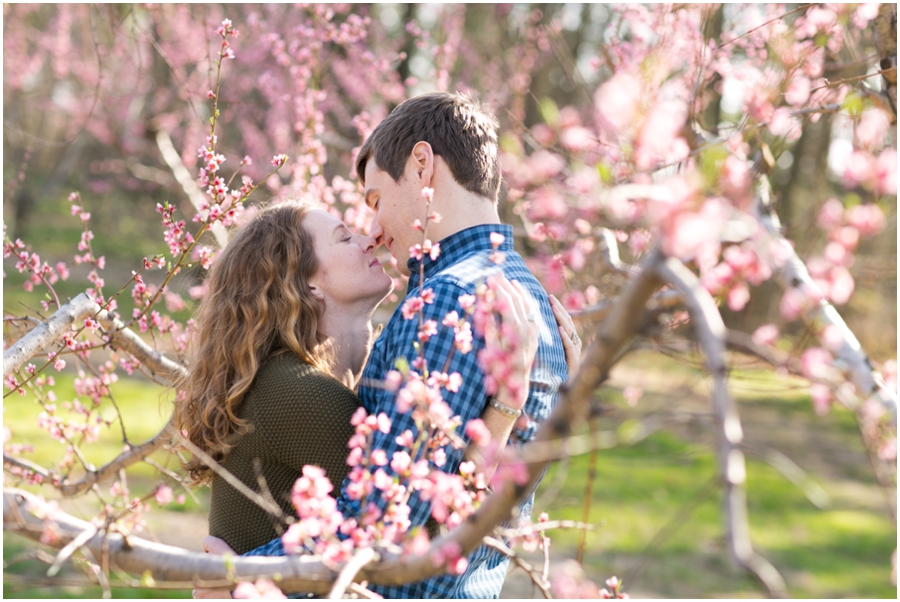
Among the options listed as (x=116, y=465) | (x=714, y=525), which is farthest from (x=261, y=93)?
(x=116, y=465)

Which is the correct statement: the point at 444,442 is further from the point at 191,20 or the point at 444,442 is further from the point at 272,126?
the point at 191,20

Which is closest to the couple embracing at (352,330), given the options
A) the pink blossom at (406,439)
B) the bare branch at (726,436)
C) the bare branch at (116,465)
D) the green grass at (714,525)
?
the pink blossom at (406,439)

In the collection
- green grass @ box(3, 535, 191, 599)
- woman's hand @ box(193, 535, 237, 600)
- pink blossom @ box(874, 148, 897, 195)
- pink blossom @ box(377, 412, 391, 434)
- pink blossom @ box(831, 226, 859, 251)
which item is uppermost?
pink blossom @ box(874, 148, 897, 195)

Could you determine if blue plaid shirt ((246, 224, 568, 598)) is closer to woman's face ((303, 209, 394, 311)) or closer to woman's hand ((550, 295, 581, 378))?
woman's hand ((550, 295, 581, 378))

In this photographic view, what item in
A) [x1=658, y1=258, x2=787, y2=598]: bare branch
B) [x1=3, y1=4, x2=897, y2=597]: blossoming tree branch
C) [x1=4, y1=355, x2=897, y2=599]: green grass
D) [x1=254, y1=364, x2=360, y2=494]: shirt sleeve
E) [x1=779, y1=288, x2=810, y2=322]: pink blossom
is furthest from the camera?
[x1=4, y1=355, x2=897, y2=599]: green grass

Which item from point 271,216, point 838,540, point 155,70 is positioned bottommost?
point 838,540

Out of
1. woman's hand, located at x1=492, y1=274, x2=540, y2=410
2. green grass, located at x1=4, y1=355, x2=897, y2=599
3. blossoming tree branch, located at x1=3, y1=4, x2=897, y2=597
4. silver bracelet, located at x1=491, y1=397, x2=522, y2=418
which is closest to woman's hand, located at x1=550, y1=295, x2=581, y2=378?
blossoming tree branch, located at x1=3, y1=4, x2=897, y2=597

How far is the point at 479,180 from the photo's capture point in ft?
7.75

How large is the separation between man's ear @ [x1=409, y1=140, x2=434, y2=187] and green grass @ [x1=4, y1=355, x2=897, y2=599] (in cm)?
297

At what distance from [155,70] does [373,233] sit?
11.7 m

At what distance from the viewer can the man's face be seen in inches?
91.9

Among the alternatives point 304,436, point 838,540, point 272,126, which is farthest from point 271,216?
point 272,126

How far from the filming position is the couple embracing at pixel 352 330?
1.96 meters

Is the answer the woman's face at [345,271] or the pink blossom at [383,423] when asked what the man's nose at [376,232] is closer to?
the woman's face at [345,271]
